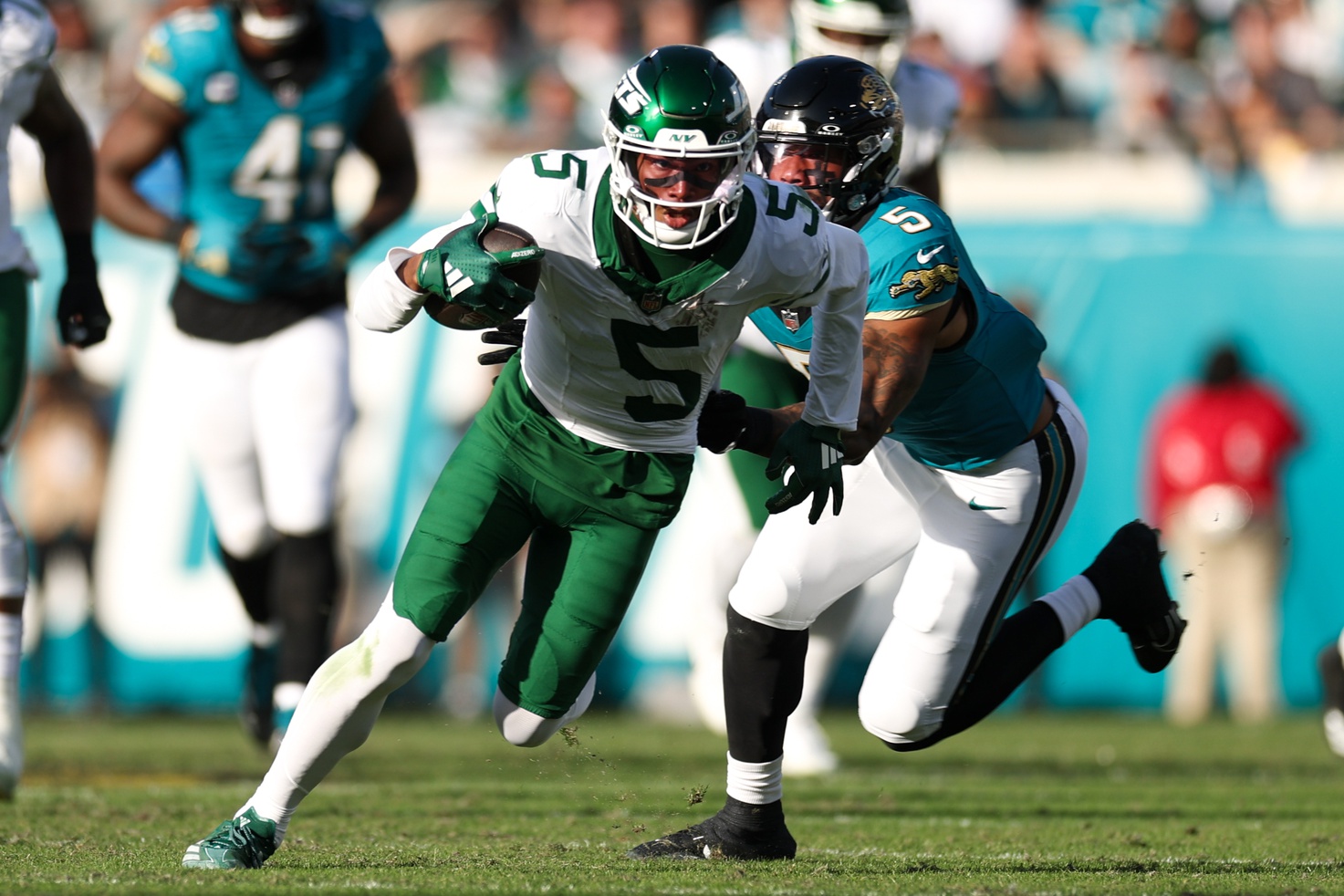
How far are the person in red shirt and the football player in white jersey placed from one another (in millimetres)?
6002

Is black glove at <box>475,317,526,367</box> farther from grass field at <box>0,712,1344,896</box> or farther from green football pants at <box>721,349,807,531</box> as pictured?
green football pants at <box>721,349,807,531</box>

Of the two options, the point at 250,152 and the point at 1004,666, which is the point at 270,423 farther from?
the point at 1004,666

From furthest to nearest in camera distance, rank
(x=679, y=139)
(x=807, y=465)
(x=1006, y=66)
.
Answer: (x=1006, y=66) → (x=807, y=465) → (x=679, y=139)

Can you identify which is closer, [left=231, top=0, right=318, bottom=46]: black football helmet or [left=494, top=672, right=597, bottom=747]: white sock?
[left=494, top=672, right=597, bottom=747]: white sock

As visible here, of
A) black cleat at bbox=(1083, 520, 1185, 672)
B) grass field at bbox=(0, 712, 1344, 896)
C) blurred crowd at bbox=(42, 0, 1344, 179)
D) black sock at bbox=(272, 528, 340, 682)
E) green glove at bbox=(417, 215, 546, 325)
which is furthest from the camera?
blurred crowd at bbox=(42, 0, 1344, 179)

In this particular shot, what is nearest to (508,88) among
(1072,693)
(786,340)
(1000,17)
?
(1000,17)

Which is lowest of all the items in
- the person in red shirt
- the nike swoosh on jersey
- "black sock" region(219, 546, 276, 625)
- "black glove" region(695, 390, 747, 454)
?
the person in red shirt

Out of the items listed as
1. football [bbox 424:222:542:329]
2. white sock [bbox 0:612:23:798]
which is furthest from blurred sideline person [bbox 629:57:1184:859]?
white sock [bbox 0:612:23:798]

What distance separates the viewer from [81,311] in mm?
5258

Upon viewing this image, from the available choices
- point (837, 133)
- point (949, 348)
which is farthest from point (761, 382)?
point (837, 133)

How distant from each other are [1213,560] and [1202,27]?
3.60 metres

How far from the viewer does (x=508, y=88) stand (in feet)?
37.4

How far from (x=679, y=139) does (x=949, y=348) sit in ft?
3.55

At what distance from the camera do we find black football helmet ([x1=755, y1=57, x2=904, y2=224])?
439 centimetres
